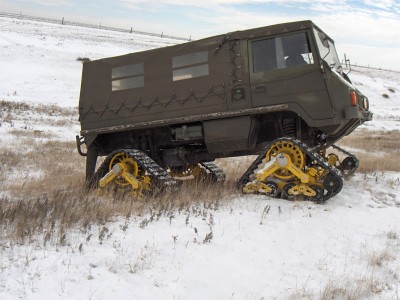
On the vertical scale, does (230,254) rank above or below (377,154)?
below

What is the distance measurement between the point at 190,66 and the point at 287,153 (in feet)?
9.09

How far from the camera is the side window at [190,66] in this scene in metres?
8.58

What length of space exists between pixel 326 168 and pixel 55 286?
16.0ft

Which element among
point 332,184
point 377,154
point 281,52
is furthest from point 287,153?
point 377,154

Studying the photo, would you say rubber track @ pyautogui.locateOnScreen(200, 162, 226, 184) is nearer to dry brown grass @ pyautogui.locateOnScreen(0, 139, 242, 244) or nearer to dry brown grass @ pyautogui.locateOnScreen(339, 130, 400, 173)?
dry brown grass @ pyautogui.locateOnScreen(0, 139, 242, 244)

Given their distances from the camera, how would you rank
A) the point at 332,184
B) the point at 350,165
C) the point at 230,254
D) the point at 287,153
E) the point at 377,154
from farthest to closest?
the point at 377,154
the point at 350,165
the point at 287,153
the point at 332,184
the point at 230,254

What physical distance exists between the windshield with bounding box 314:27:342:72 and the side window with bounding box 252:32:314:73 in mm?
288

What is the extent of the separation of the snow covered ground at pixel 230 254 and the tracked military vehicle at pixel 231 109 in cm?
88

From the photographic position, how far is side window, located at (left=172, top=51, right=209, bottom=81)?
858 cm

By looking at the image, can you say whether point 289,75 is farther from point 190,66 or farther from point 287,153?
point 190,66

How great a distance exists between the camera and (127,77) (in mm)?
9445

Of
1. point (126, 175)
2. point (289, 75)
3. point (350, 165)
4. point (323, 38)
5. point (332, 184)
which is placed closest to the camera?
point (332, 184)

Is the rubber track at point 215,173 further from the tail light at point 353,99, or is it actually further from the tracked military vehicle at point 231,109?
the tail light at point 353,99

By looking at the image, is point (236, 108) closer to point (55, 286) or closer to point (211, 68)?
point (211, 68)
